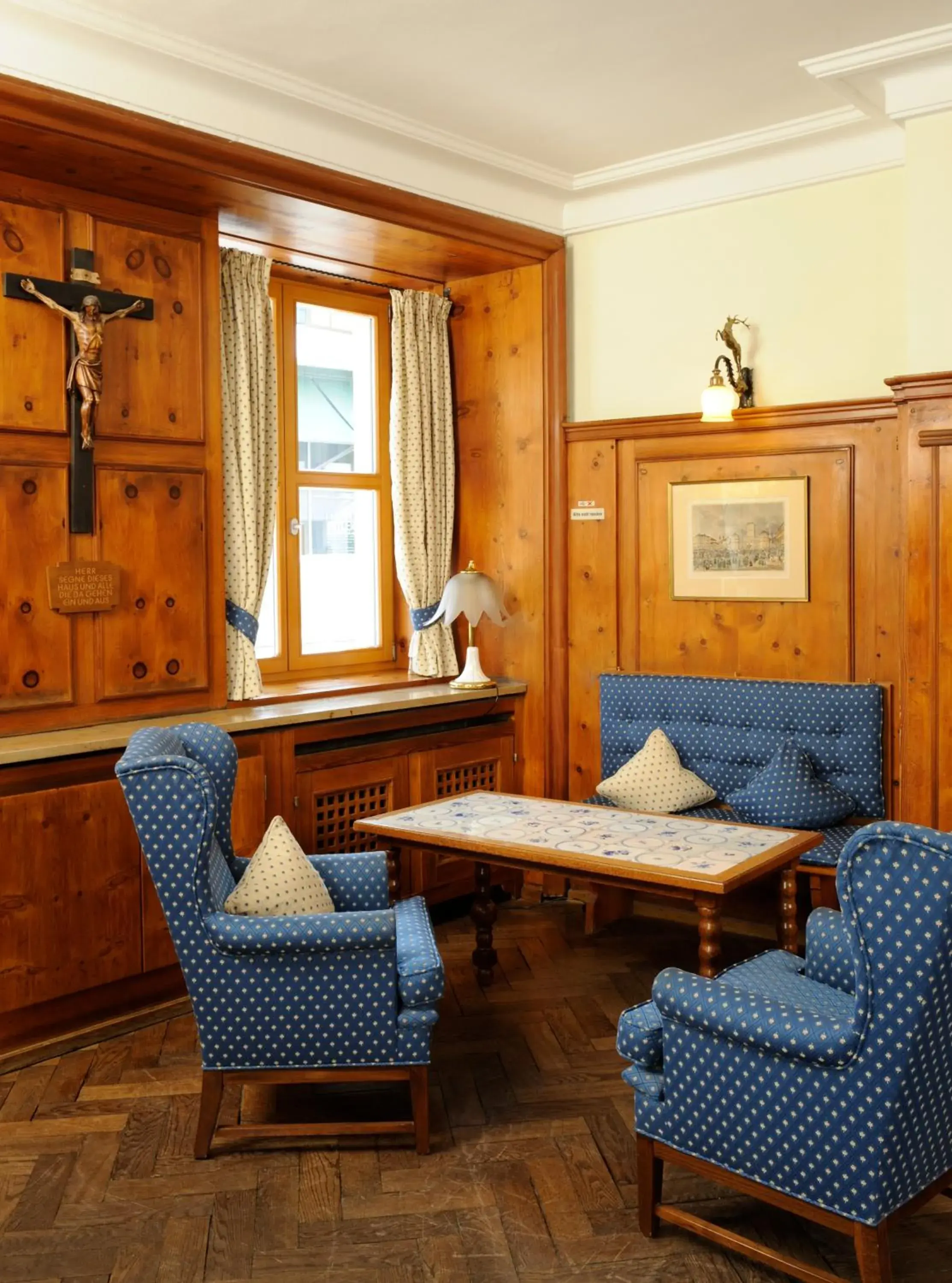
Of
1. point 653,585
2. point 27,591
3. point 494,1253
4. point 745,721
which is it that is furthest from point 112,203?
point 494,1253

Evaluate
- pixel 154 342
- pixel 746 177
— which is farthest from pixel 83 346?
pixel 746 177

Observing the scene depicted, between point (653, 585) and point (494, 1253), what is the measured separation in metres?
2.96

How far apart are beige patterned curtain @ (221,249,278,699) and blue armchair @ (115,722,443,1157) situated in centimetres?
152

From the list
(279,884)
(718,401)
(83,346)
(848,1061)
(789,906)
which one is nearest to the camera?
(848,1061)

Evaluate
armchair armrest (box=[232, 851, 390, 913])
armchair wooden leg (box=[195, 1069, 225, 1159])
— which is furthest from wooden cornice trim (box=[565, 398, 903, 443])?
armchair wooden leg (box=[195, 1069, 225, 1159])

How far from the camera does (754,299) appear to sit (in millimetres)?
4711

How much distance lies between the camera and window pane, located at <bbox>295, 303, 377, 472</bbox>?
17.0 ft

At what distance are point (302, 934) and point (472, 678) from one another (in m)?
2.30

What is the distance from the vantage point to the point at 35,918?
3654 mm

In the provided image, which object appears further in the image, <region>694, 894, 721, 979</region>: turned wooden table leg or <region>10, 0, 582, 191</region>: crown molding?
<region>10, 0, 582, 191</region>: crown molding

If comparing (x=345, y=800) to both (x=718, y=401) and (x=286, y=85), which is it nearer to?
(x=718, y=401)

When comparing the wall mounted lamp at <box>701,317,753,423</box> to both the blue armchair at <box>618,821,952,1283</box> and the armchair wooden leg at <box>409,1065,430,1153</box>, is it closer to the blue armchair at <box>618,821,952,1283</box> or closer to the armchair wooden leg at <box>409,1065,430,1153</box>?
the blue armchair at <box>618,821,952,1283</box>

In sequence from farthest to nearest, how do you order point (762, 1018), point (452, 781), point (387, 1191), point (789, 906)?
point (452, 781) < point (789, 906) < point (387, 1191) < point (762, 1018)

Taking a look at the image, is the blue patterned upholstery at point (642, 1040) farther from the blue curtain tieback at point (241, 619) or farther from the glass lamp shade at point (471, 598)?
the glass lamp shade at point (471, 598)
